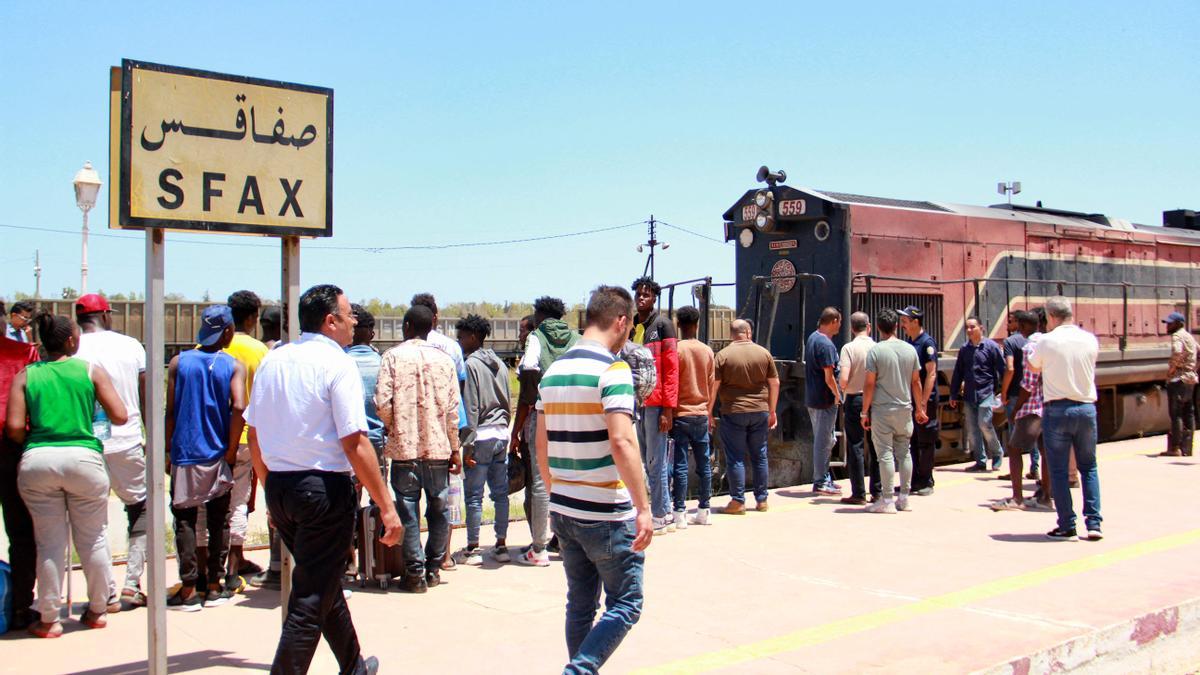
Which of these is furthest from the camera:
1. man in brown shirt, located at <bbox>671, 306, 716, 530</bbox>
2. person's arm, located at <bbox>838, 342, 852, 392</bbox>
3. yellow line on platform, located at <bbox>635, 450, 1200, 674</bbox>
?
person's arm, located at <bbox>838, 342, 852, 392</bbox>

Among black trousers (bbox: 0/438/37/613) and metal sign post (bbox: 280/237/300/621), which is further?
black trousers (bbox: 0/438/37/613)

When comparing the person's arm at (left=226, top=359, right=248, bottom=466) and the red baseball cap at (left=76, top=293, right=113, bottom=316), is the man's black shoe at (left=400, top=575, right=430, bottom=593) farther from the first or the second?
the red baseball cap at (left=76, top=293, right=113, bottom=316)

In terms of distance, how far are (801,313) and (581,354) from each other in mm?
7110

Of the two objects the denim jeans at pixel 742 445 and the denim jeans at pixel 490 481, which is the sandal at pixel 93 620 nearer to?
the denim jeans at pixel 490 481

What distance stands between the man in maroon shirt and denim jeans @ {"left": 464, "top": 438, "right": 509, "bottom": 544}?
2766mm

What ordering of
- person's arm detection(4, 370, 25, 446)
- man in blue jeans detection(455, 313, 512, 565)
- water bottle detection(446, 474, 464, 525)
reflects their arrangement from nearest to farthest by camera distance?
person's arm detection(4, 370, 25, 446)
water bottle detection(446, 474, 464, 525)
man in blue jeans detection(455, 313, 512, 565)

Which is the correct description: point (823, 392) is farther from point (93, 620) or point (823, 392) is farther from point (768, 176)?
point (93, 620)

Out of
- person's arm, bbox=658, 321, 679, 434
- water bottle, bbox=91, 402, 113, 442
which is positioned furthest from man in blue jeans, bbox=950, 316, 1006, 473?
water bottle, bbox=91, 402, 113, 442

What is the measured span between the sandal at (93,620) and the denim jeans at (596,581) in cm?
297

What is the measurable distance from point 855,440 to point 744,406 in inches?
57.1

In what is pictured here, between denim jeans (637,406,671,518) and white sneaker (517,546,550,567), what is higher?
denim jeans (637,406,671,518)

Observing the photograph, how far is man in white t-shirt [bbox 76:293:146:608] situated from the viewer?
575cm

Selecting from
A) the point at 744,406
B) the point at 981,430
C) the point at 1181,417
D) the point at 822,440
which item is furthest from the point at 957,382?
the point at 744,406

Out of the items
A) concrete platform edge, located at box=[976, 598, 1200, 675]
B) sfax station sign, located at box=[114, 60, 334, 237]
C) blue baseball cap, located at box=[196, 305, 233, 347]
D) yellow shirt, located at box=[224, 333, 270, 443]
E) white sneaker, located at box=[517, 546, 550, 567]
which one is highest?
sfax station sign, located at box=[114, 60, 334, 237]
